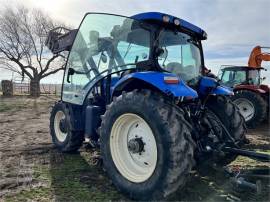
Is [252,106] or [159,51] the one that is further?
[252,106]

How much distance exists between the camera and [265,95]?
10.6 meters

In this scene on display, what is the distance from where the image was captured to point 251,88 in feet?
34.3

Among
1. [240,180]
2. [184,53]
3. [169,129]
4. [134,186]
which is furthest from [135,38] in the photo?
[240,180]

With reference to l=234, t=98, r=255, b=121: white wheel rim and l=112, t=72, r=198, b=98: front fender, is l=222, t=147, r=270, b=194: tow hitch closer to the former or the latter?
l=112, t=72, r=198, b=98: front fender

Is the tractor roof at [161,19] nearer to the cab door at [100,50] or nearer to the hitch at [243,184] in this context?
the cab door at [100,50]

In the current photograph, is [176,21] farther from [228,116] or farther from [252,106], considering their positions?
[252,106]

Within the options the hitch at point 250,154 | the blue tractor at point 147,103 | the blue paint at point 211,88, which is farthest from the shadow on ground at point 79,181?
the blue paint at point 211,88

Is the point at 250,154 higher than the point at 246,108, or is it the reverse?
the point at 246,108

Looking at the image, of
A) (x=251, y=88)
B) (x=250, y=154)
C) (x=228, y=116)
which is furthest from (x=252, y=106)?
(x=250, y=154)

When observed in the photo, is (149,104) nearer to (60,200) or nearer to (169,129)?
(169,129)

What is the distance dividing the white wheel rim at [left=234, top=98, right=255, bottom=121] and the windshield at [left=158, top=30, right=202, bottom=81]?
19.3 feet

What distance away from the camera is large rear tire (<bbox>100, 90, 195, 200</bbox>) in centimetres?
320

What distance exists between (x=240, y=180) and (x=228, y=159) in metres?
0.87

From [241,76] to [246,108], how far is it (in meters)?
1.53
